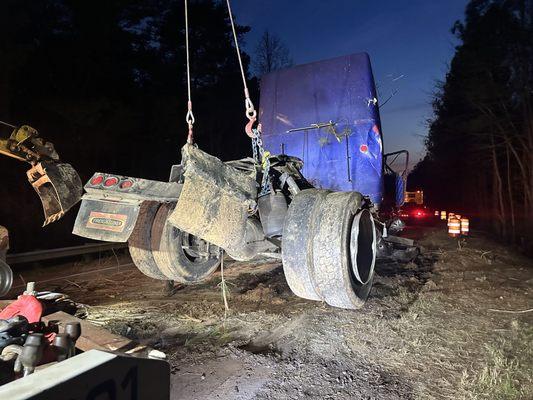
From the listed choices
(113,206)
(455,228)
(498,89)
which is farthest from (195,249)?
(498,89)

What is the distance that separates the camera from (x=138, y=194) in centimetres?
315

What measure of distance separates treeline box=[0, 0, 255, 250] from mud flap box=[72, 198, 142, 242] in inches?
345

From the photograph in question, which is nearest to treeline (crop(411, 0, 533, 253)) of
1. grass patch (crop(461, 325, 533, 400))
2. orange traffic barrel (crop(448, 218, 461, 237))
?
orange traffic barrel (crop(448, 218, 461, 237))

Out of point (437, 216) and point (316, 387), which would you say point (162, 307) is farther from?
point (437, 216)

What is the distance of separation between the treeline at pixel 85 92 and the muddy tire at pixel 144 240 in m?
8.51

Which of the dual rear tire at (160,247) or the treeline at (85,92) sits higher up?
the treeline at (85,92)

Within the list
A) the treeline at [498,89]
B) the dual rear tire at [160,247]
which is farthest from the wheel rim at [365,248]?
the treeline at [498,89]

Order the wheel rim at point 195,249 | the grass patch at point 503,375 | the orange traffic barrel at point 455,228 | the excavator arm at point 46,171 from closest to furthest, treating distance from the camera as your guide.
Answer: the grass patch at point 503,375, the excavator arm at point 46,171, the wheel rim at point 195,249, the orange traffic barrel at point 455,228

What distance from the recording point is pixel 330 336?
12.3 feet

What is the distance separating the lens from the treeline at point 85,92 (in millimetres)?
10820

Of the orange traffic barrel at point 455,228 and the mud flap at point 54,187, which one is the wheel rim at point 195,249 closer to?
the mud flap at point 54,187

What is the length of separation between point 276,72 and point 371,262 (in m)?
4.15

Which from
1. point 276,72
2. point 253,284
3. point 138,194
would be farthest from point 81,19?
point 138,194

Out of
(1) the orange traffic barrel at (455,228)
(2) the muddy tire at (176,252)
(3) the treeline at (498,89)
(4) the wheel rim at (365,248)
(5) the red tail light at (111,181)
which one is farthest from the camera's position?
(3) the treeline at (498,89)
